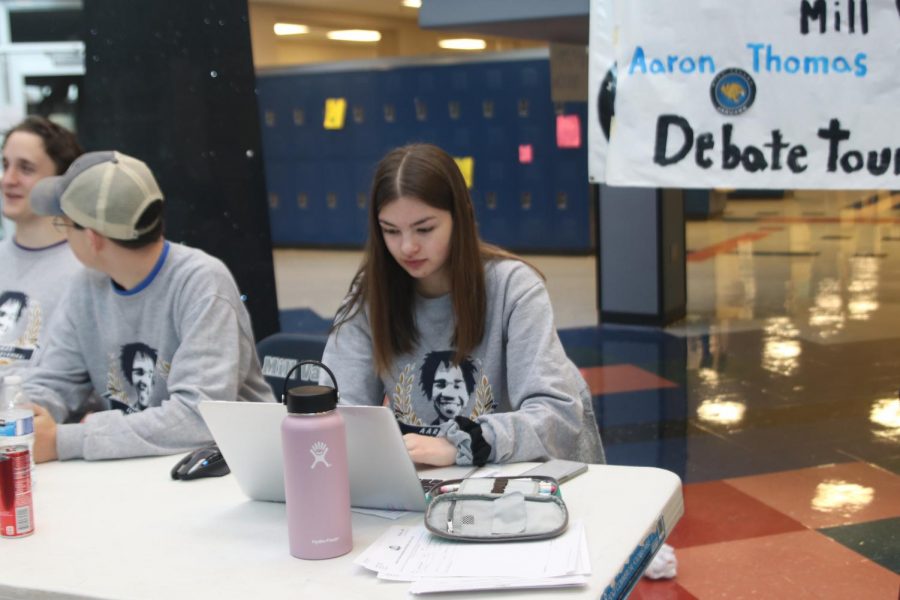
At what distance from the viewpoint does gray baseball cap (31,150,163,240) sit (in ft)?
6.86

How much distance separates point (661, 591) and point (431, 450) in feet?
4.30

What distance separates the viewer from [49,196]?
215 cm

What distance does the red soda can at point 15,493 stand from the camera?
1549 mm

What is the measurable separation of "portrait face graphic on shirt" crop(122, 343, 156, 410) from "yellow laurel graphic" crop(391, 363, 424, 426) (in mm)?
575

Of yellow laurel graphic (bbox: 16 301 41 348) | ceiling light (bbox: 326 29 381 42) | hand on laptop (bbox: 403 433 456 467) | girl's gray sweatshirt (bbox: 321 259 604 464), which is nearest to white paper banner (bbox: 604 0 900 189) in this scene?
girl's gray sweatshirt (bbox: 321 259 604 464)

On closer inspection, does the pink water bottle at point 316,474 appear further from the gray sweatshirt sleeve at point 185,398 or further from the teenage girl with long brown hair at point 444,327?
the gray sweatshirt sleeve at point 185,398

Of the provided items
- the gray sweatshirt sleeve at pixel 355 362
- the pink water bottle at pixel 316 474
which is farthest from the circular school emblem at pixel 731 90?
the pink water bottle at pixel 316 474

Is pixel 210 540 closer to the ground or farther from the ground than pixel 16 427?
closer to the ground

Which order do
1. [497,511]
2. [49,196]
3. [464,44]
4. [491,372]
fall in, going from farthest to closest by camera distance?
[464,44] < [49,196] < [491,372] < [497,511]

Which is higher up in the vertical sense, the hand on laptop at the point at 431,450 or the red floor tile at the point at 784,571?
the hand on laptop at the point at 431,450

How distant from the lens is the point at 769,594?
270 cm

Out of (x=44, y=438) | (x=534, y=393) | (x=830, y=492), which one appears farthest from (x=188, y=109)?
(x=830, y=492)

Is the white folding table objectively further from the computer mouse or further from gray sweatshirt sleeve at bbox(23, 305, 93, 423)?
gray sweatshirt sleeve at bbox(23, 305, 93, 423)

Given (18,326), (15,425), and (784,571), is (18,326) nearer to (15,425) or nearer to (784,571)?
(15,425)
